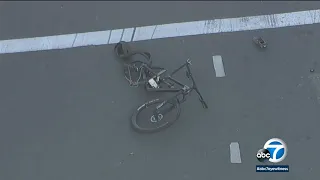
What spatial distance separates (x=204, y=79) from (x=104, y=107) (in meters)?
1.95

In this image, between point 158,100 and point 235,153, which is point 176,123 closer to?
point 158,100

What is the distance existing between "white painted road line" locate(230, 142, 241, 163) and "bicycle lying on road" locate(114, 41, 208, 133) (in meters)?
0.89

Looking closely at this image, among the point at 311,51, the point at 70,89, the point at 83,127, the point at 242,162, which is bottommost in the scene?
the point at 242,162

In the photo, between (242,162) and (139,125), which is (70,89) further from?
(242,162)

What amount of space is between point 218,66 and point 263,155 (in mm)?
2012

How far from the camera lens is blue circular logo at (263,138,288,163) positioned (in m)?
6.62

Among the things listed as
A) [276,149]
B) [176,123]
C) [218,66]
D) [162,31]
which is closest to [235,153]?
[276,149]

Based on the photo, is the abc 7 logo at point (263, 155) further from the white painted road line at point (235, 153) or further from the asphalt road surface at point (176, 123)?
the white painted road line at point (235, 153)

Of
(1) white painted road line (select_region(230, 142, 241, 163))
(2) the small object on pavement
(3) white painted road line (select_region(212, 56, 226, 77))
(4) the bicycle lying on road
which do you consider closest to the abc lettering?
(1) white painted road line (select_region(230, 142, 241, 163))

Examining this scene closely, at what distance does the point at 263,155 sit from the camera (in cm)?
666

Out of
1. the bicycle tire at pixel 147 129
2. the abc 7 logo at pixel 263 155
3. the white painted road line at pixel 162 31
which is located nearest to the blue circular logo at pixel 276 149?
the abc 7 logo at pixel 263 155

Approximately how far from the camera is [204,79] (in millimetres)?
7703

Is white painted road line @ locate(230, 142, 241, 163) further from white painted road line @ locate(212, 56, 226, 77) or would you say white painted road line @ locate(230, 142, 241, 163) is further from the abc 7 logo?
white painted road line @ locate(212, 56, 226, 77)

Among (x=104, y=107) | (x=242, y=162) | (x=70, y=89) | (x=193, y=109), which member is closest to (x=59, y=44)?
(x=70, y=89)
